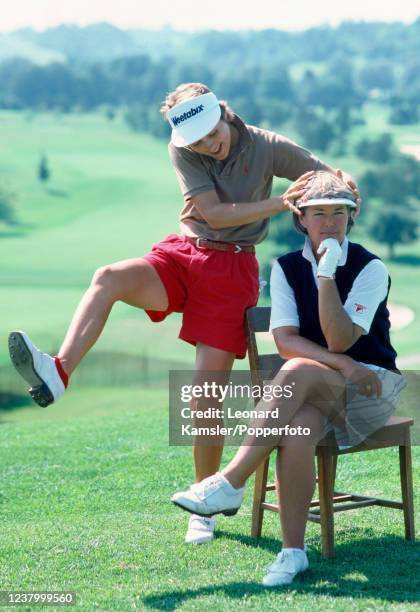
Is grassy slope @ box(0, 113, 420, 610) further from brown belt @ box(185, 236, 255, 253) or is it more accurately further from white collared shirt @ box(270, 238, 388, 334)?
brown belt @ box(185, 236, 255, 253)

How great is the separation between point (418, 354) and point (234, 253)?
128 ft

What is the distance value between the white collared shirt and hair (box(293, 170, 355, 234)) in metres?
0.13

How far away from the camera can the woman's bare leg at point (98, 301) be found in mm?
3882

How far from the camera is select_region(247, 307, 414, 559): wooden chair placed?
3740 mm

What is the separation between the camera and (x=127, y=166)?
85.7 meters

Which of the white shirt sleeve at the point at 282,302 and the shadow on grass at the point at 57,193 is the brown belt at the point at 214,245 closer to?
the white shirt sleeve at the point at 282,302

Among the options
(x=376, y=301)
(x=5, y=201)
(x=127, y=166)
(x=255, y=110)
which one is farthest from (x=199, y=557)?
(x=255, y=110)

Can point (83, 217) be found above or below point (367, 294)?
above

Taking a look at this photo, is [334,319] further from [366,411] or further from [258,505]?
[258,505]

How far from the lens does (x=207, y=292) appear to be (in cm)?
422

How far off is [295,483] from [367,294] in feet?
2.24

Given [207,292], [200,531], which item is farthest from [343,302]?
[200,531]

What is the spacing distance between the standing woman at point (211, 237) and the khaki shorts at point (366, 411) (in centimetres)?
71

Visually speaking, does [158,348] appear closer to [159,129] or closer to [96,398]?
[96,398]
